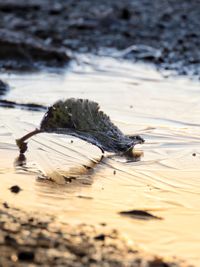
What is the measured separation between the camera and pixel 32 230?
8.24 feet

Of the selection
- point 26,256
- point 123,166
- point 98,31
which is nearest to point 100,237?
point 26,256

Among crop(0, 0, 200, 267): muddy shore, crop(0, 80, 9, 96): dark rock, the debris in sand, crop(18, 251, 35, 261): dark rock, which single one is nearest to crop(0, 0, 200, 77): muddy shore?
crop(0, 0, 200, 267): muddy shore

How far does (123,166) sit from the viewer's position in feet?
11.1

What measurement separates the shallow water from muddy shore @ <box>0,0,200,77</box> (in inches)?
31.5

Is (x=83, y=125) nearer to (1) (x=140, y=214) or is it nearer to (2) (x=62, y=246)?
(1) (x=140, y=214)

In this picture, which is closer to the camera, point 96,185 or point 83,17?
point 96,185

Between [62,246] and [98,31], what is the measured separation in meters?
4.99

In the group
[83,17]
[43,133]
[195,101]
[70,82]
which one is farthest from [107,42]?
[43,133]

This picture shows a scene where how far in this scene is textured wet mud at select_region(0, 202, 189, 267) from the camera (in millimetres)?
2275

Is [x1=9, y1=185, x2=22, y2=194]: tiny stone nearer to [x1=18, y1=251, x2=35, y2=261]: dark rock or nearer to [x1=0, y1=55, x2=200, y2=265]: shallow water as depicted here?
[x1=0, y1=55, x2=200, y2=265]: shallow water

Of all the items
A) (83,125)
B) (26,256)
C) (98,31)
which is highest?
(98,31)

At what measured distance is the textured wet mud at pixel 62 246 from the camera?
7.47 ft

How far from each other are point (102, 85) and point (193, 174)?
183 centimetres

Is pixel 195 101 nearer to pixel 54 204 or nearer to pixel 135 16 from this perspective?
pixel 54 204
